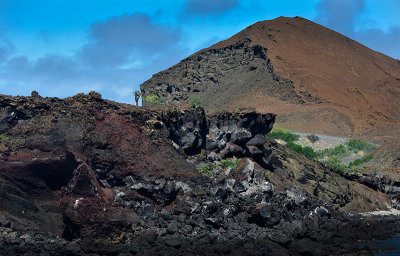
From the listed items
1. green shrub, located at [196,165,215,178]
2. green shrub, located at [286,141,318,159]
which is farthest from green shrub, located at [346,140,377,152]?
green shrub, located at [196,165,215,178]

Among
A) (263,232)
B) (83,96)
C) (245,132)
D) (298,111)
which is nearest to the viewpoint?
(263,232)

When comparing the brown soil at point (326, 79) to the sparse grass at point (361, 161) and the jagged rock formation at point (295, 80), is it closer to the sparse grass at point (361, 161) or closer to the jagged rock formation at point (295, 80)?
the jagged rock formation at point (295, 80)

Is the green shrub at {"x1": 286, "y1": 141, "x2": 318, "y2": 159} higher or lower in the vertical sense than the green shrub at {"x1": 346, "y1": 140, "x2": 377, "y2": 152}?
lower

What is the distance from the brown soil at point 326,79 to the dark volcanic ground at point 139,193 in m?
55.1

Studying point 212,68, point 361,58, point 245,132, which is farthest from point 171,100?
point 245,132

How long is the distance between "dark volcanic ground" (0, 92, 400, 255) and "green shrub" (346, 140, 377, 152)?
36911mm

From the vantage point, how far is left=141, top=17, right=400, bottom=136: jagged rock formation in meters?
99.8

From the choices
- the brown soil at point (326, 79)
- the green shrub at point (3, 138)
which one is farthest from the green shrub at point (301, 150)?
the green shrub at point (3, 138)

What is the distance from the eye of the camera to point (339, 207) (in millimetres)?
45969

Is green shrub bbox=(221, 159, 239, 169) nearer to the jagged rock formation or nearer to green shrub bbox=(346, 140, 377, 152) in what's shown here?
green shrub bbox=(346, 140, 377, 152)

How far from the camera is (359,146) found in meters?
78.9

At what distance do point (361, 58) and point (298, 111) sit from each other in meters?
42.3

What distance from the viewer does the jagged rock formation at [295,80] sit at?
99.8 metres

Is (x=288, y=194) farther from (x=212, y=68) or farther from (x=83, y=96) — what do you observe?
(x=212, y=68)
